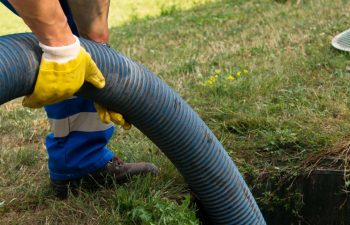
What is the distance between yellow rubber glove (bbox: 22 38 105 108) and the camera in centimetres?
195

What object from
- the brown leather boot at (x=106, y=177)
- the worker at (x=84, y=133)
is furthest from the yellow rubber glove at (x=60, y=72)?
the brown leather boot at (x=106, y=177)

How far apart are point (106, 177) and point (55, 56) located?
35.8 inches

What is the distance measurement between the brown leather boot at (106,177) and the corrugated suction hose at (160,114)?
9.3 inches

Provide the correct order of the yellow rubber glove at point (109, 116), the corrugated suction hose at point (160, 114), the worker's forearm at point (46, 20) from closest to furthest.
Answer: the worker's forearm at point (46, 20) → the corrugated suction hose at point (160, 114) → the yellow rubber glove at point (109, 116)

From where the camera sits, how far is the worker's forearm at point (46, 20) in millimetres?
1875

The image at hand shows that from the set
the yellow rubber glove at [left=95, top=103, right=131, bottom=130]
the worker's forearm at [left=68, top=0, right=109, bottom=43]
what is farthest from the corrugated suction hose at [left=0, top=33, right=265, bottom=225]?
the worker's forearm at [left=68, top=0, right=109, bottom=43]

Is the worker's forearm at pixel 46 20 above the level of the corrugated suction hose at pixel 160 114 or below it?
above

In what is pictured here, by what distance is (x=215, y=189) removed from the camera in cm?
259

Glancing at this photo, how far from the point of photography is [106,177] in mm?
2748

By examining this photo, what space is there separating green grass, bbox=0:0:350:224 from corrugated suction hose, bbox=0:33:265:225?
170 millimetres

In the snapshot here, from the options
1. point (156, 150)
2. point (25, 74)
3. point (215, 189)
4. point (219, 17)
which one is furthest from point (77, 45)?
point (219, 17)

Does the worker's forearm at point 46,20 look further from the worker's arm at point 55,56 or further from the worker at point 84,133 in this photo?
the worker at point 84,133

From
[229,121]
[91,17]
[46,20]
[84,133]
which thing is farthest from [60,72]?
[229,121]

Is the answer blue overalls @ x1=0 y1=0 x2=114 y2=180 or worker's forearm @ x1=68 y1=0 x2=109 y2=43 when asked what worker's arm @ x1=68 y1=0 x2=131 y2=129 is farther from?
blue overalls @ x1=0 y1=0 x2=114 y2=180
